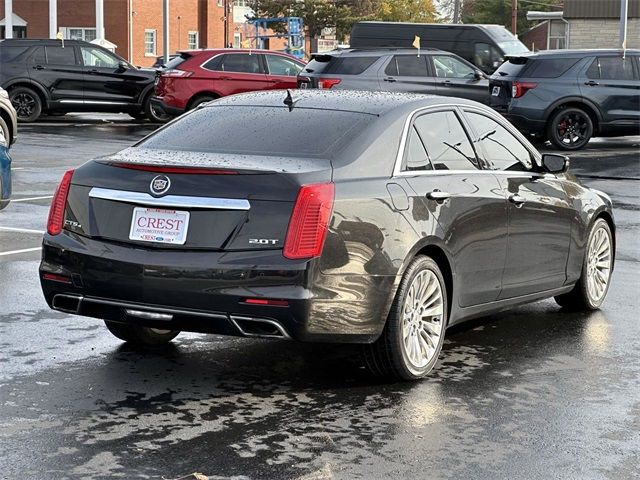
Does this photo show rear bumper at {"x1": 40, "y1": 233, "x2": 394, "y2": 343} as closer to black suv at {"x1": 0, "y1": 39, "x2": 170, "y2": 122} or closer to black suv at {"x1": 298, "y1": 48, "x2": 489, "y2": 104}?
black suv at {"x1": 298, "y1": 48, "x2": 489, "y2": 104}

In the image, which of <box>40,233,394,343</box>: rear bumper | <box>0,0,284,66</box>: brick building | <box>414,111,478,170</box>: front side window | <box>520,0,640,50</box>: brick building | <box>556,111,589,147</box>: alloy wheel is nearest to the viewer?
<box>40,233,394,343</box>: rear bumper

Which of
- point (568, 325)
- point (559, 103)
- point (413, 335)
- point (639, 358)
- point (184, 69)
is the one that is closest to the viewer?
point (413, 335)

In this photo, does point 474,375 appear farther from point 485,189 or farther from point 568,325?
point 568,325

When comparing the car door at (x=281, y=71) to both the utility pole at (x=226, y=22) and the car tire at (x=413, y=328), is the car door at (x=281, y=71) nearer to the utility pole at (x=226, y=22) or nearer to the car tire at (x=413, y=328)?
the car tire at (x=413, y=328)

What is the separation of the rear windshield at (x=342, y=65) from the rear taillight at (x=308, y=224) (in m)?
19.3

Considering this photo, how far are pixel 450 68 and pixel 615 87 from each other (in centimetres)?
328

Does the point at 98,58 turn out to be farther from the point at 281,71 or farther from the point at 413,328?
the point at 413,328

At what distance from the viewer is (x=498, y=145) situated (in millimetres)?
8148

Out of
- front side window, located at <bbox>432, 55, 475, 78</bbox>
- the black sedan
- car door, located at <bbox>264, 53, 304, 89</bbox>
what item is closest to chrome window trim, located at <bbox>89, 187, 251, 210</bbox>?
the black sedan

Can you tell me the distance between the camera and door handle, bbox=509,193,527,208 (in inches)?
312

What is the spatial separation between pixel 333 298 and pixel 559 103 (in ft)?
61.0

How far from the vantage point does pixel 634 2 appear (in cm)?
5556

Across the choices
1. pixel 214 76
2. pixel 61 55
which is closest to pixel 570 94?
pixel 214 76

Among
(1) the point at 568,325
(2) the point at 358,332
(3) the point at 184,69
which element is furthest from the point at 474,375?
(3) the point at 184,69
